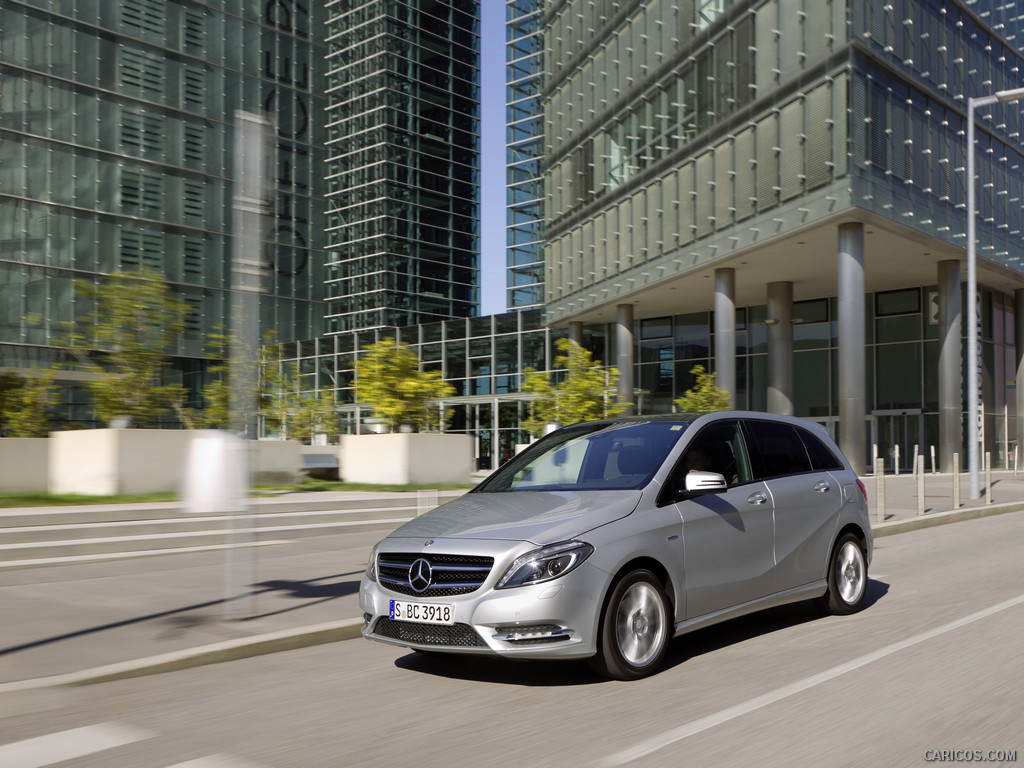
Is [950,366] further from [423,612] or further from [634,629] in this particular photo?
[423,612]

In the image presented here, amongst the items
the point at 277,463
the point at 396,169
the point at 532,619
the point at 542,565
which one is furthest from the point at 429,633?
the point at 396,169

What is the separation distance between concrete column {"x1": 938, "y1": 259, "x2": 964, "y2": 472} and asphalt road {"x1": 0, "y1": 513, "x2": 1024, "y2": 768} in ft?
91.9

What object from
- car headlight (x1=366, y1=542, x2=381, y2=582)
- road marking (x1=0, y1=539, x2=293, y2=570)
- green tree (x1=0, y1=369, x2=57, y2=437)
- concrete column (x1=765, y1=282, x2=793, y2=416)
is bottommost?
road marking (x1=0, y1=539, x2=293, y2=570)

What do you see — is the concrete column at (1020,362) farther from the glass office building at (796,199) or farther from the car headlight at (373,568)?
the car headlight at (373,568)

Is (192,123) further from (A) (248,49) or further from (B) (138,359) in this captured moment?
(B) (138,359)

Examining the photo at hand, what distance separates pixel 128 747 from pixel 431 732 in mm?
1439

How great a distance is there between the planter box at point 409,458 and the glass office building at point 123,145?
12.9 metres

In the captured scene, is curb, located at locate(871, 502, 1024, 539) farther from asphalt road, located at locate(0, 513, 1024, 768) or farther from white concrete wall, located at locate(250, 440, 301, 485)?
white concrete wall, located at locate(250, 440, 301, 485)

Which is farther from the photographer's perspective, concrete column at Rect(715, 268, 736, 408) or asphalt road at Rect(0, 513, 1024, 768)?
concrete column at Rect(715, 268, 736, 408)

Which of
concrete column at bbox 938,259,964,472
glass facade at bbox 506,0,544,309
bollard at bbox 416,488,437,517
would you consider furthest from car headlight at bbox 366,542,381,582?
glass facade at bbox 506,0,544,309

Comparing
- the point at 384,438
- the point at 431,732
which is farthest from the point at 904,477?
the point at 431,732

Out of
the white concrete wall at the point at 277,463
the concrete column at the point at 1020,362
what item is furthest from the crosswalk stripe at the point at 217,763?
the concrete column at the point at 1020,362

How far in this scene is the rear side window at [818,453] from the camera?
8258mm

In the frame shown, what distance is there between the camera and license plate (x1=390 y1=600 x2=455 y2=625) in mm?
5676
